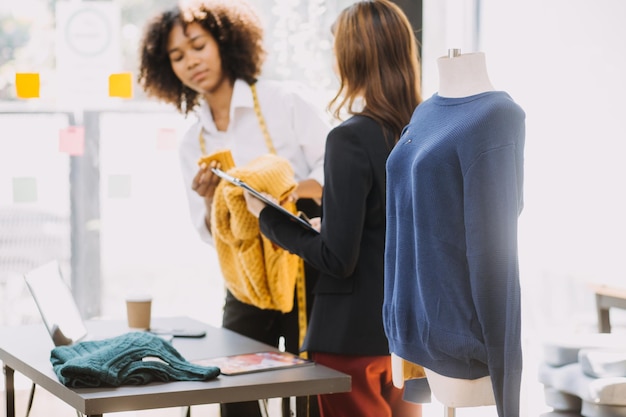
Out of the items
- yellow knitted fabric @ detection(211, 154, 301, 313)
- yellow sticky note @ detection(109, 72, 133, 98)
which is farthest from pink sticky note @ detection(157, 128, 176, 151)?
yellow knitted fabric @ detection(211, 154, 301, 313)

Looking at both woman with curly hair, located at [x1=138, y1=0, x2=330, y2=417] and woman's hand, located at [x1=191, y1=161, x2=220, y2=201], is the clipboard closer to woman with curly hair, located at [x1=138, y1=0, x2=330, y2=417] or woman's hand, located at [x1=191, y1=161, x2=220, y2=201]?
woman's hand, located at [x1=191, y1=161, x2=220, y2=201]

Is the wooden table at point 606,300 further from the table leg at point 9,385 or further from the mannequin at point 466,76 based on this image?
the table leg at point 9,385

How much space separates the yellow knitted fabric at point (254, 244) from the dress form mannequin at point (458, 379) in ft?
2.92

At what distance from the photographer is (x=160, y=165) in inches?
185

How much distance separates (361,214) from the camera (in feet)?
7.84

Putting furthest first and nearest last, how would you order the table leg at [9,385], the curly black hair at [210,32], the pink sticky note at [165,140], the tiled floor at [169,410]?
the pink sticky note at [165,140] < the tiled floor at [169,410] < the curly black hair at [210,32] < the table leg at [9,385]

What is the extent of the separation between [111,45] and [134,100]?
0.30 m

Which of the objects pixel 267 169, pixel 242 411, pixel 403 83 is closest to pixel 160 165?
pixel 242 411

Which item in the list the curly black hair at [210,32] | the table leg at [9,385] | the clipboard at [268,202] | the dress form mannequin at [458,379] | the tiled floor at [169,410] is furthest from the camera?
the tiled floor at [169,410]

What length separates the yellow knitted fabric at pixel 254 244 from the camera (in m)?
2.83

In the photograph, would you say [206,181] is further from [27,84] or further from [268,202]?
[27,84]

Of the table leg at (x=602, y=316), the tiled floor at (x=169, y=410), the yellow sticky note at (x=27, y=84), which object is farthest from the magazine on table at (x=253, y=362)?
the yellow sticky note at (x=27, y=84)

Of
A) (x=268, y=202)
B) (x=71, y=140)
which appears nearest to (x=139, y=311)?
(x=268, y=202)

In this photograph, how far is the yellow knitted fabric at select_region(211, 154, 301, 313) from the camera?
9.29 feet
